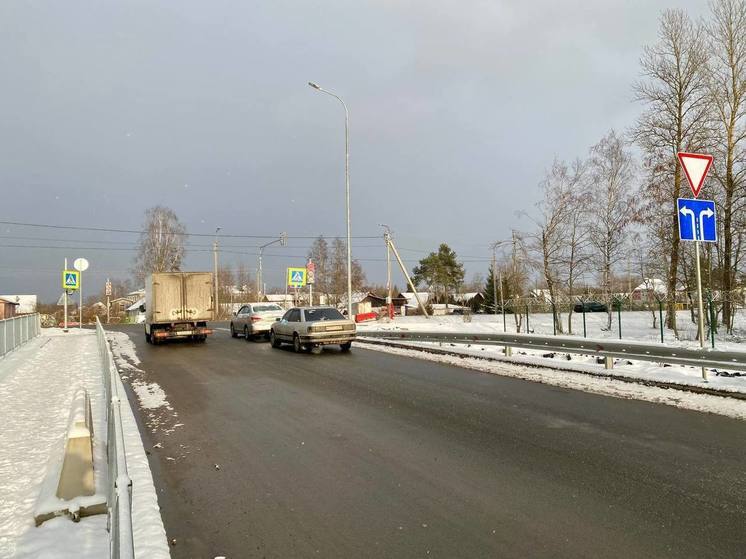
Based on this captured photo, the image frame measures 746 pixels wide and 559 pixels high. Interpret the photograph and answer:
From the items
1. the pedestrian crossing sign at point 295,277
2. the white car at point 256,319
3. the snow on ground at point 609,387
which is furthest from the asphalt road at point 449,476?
the pedestrian crossing sign at point 295,277

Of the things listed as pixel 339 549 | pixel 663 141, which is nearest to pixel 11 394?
pixel 339 549

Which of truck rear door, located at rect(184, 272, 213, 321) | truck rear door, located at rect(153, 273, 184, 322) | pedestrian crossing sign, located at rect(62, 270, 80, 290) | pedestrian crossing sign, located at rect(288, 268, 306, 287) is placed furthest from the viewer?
pedestrian crossing sign, located at rect(288, 268, 306, 287)

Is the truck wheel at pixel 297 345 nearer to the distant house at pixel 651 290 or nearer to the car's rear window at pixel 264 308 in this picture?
the car's rear window at pixel 264 308

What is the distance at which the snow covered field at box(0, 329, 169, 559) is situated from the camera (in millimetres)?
3701

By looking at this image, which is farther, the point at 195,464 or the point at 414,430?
the point at 414,430

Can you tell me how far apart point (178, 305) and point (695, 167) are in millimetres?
18712

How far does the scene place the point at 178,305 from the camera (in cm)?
2166

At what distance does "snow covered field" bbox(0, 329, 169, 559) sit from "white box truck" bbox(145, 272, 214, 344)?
9337 millimetres

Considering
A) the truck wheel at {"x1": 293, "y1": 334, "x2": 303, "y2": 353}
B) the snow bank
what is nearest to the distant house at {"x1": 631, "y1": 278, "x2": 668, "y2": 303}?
the truck wheel at {"x1": 293, "y1": 334, "x2": 303, "y2": 353}

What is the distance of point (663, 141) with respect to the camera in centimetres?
2248

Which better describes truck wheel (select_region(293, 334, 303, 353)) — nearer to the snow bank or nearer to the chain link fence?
the snow bank

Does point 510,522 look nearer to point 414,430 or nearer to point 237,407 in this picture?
point 414,430

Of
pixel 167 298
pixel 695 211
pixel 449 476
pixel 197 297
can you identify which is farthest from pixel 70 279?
pixel 695 211

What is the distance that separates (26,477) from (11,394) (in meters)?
5.64
